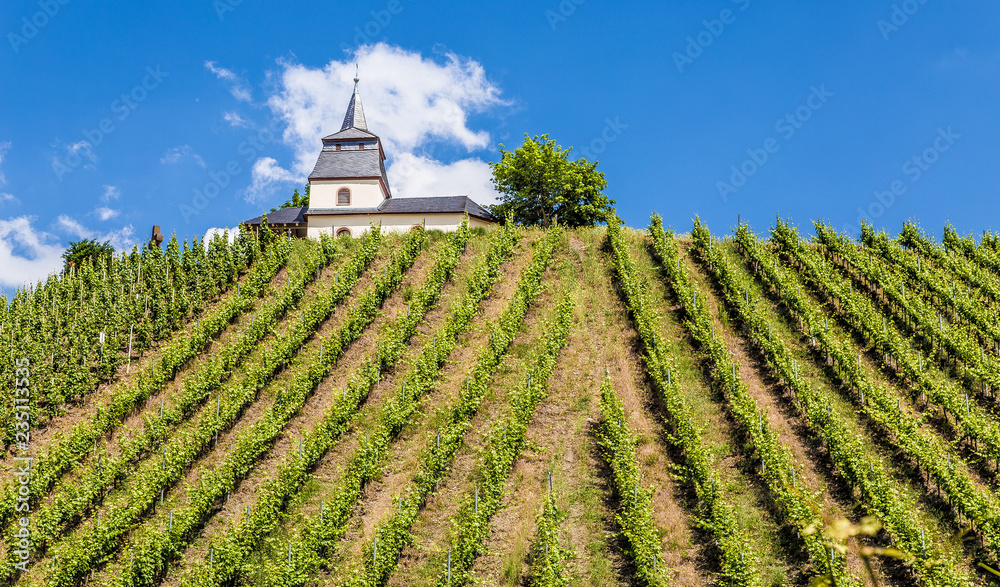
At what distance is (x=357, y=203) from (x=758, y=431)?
28.1 metres

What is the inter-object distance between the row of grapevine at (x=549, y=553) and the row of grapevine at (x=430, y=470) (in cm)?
275

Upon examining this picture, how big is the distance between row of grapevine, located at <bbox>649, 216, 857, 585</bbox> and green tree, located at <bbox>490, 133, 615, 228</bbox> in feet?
39.3

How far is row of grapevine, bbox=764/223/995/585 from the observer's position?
13.2 metres

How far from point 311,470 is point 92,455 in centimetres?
553

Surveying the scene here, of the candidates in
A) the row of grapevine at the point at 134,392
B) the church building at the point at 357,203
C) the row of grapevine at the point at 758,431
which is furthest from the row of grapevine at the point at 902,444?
the church building at the point at 357,203

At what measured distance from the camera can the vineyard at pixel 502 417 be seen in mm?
14188

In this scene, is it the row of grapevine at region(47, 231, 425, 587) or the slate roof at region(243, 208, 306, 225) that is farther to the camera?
the slate roof at region(243, 208, 306, 225)

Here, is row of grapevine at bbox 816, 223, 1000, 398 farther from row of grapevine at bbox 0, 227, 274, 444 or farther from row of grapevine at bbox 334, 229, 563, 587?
row of grapevine at bbox 0, 227, 274, 444

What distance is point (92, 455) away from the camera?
1714cm

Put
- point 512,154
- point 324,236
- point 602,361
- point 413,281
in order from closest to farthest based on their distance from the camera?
point 602,361, point 413,281, point 324,236, point 512,154

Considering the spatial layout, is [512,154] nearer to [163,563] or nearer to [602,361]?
[602,361]

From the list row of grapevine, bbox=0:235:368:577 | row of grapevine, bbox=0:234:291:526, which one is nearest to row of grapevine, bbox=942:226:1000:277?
row of grapevine, bbox=0:235:368:577

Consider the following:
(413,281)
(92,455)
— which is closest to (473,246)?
(413,281)

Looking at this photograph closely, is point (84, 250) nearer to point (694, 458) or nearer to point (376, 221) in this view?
point (376, 221)
